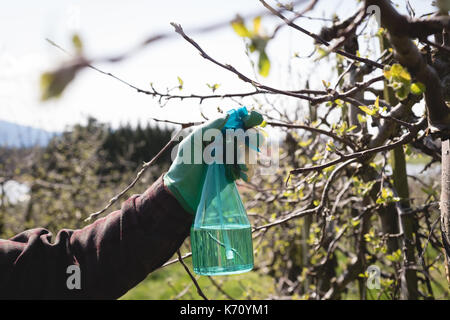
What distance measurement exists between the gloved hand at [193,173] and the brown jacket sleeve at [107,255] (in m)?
0.04

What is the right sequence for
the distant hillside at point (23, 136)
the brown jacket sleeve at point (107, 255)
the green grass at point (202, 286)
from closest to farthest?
the brown jacket sleeve at point (107, 255) → the green grass at point (202, 286) → the distant hillside at point (23, 136)

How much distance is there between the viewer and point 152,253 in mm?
1514

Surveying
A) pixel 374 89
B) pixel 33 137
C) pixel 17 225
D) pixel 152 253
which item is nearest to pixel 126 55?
pixel 152 253

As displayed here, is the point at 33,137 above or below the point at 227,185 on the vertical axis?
above

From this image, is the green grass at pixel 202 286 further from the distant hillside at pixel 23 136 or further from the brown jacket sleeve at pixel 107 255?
the distant hillside at pixel 23 136

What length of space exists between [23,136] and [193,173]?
23.9ft

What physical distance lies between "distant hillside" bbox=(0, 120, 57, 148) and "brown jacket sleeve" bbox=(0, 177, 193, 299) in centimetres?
659

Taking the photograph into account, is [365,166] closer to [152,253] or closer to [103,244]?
[152,253]

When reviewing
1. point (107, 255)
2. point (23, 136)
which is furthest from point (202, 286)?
point (23, 136)

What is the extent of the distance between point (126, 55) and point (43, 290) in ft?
4.64

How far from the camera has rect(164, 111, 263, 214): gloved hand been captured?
151 centimetres

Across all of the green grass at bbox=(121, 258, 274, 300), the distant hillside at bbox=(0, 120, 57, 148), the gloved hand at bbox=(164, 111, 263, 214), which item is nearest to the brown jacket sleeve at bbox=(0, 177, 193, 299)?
the gloved hand at bbox=(164, 111, 263, 214)

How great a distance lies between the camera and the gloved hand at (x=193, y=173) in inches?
59.6

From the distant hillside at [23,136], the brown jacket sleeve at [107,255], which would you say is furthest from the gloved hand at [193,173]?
the distant hillside at [23,136]
